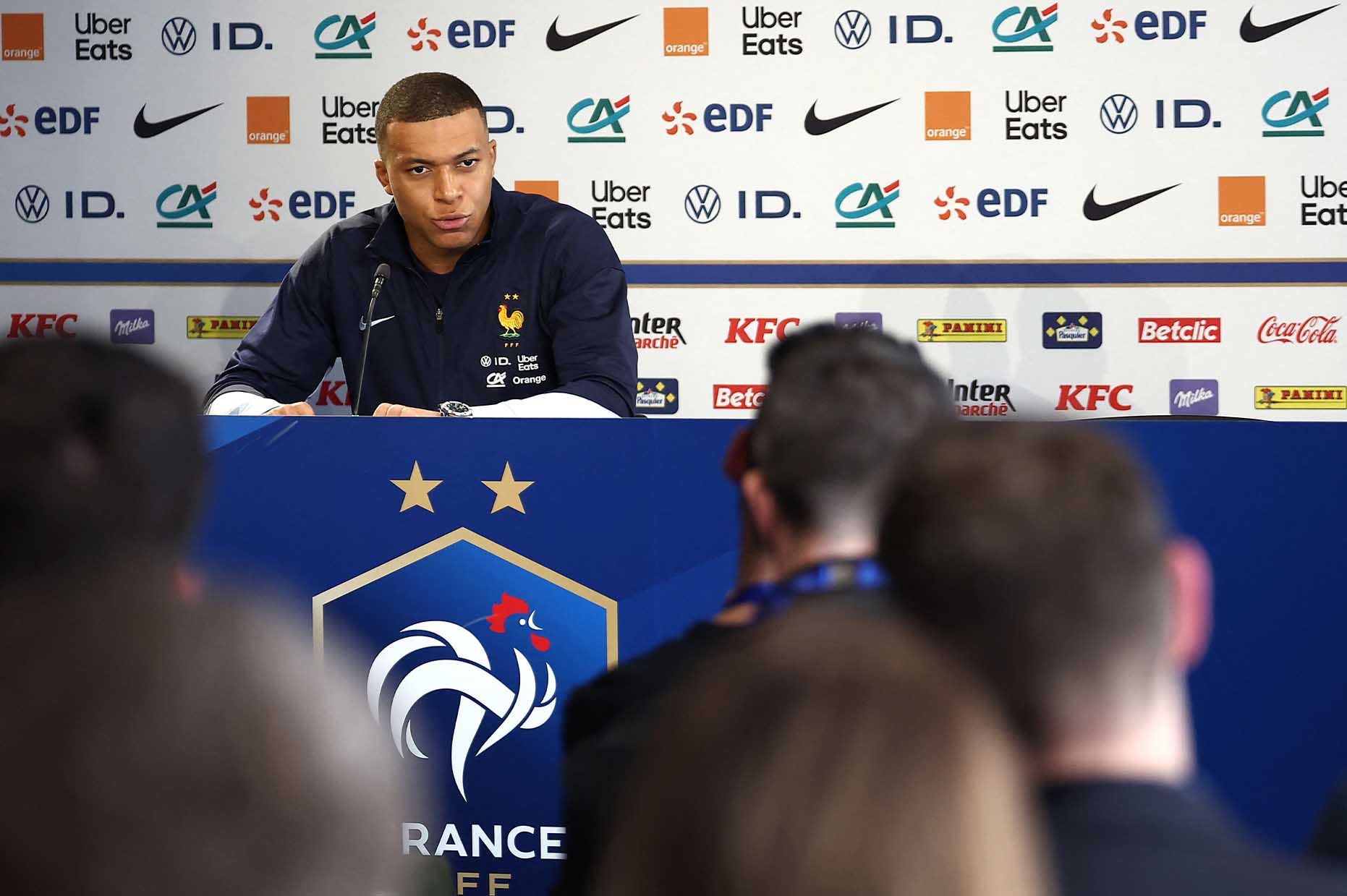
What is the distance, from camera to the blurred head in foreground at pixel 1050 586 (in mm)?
769

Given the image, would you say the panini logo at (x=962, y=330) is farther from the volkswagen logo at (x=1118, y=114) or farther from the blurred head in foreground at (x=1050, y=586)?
the blurred head in foreground at (x=1050, y=586)

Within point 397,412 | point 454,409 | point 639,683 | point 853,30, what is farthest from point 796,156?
point 639,683

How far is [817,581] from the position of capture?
4.28 feet

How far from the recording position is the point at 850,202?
4816 millimetres

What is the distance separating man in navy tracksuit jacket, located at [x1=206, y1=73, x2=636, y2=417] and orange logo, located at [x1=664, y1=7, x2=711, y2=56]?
53.7 inches

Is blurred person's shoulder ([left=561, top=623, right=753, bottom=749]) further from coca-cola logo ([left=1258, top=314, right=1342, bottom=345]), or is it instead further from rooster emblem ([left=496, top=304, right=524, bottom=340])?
coca-cola logo ([left=1258, top=314, right=1342, bottom=345])

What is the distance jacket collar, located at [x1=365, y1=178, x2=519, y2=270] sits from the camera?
362 centimetres

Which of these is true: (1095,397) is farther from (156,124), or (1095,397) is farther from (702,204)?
(156,124)

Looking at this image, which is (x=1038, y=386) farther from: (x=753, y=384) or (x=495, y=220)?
(x=495, y=220)

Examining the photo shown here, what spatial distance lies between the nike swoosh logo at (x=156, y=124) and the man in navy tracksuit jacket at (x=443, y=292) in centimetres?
150

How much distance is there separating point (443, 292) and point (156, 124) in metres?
1.86

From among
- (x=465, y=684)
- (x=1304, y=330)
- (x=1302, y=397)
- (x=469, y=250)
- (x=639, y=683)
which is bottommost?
(x=465, y=684)

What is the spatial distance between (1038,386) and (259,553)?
3.10m

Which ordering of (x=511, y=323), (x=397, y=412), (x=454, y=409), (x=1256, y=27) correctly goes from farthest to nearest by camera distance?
1. (x=1256, y=27)
2. (x=511, y=323)
3. (x=454, y=409)
4. (x=397, y=412)
